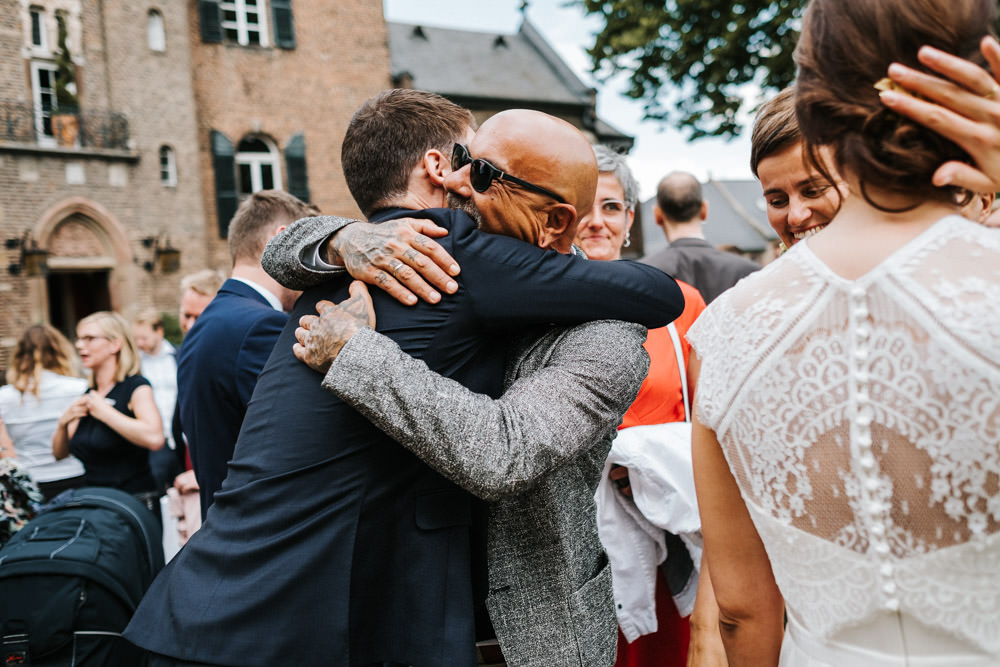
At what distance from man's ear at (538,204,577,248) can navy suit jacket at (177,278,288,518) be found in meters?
1.40

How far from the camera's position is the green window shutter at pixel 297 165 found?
1798 cm

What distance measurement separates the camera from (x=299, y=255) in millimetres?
1633

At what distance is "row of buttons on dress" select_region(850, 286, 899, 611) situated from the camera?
3.35ft

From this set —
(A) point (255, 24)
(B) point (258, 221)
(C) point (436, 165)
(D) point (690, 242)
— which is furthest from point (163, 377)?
(A) point (255, 24)

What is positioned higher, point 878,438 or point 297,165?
point 297,165

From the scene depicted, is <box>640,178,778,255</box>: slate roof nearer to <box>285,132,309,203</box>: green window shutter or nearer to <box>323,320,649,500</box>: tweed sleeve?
<box>285,132,309,203</box>: green window shutter

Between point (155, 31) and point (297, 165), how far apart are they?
4.22m

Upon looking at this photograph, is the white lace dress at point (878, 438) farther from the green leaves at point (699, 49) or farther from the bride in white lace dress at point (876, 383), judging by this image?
the green leaves at point (699, 49)

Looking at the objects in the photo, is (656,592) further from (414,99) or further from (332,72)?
(332,72)

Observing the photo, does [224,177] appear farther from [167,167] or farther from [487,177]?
[487,177]

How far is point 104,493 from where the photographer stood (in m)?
3.76

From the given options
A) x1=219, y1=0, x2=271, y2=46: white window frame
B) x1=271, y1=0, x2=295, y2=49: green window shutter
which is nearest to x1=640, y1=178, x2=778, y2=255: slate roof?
x1=271, y1=0, x2=295, y2=49: green window shutter

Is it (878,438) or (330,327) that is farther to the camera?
(330,327)

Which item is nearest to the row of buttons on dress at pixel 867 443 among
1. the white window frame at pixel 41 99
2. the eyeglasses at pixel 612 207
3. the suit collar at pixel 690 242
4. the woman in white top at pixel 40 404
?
the eyeglasses at pixel 612 207
